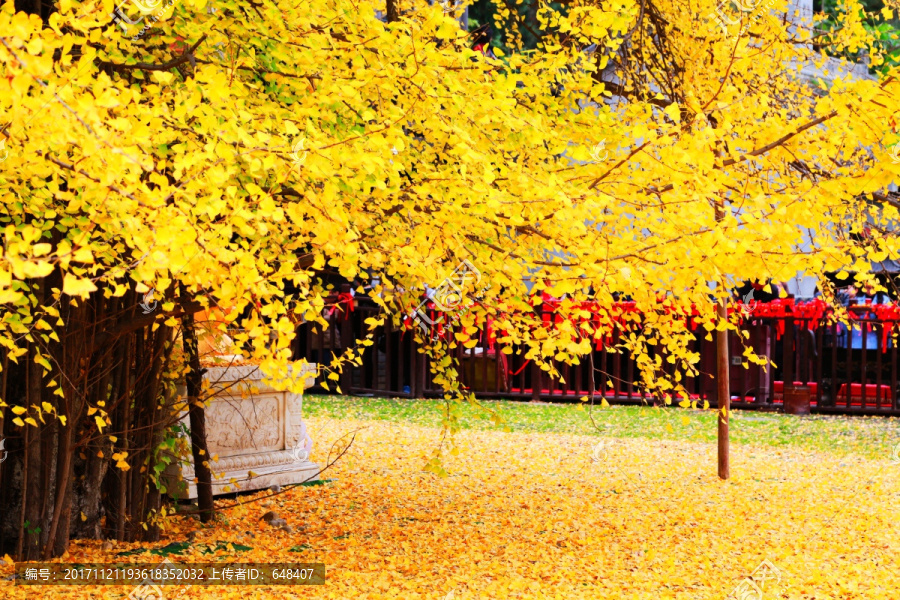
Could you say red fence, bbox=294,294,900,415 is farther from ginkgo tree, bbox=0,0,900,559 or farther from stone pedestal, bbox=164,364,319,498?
ginkgo tree, bbox=0,0,900,559

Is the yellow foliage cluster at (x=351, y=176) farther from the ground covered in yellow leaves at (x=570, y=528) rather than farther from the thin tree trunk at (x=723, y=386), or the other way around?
the thin tree trunk at (x=723, y=386)

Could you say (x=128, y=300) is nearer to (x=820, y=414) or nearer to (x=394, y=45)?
(x=394, y=45)

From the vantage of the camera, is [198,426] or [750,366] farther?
[750,366]

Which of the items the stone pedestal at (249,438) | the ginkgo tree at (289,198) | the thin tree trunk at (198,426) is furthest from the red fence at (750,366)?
the ginkgo tree at (289,198)

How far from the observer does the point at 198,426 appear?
16.0 ft

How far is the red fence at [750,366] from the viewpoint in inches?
419

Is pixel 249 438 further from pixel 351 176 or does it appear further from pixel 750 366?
pixel 750 366

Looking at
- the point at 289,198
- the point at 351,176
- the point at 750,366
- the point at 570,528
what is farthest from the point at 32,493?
the point at 750,366

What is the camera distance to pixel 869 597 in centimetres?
407

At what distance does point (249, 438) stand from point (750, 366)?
6.46 metres

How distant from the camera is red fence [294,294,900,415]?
1064 cm

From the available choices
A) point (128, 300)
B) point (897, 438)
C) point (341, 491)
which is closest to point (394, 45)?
point (128, 300)

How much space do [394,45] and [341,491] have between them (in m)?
3.90

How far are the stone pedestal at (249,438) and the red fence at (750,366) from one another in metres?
3.98
